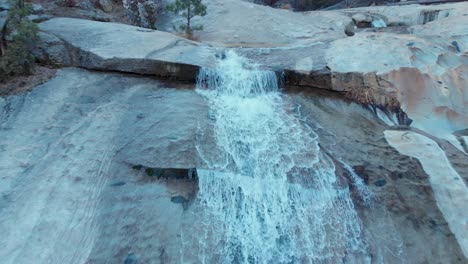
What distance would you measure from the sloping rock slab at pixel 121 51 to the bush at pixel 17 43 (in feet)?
1.43

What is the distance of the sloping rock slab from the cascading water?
1.33 metres

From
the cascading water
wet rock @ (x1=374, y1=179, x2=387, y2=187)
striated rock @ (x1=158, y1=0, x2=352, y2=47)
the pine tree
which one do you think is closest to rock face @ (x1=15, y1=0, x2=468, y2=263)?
wet rock @ (x1=374, y1=179, x2=387, y2=187)

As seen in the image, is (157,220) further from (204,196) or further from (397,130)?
(397,130)

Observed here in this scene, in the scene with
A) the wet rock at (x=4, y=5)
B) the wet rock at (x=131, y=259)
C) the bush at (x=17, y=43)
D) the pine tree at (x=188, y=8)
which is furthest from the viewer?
the pine tree at (x=188, y=8)

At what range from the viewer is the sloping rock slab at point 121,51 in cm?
624

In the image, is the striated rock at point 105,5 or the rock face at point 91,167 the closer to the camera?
the rock face at point 91,167

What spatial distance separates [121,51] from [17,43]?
5.06ft

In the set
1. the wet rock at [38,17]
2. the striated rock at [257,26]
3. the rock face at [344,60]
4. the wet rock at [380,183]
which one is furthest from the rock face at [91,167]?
the striated rock at [257,26]

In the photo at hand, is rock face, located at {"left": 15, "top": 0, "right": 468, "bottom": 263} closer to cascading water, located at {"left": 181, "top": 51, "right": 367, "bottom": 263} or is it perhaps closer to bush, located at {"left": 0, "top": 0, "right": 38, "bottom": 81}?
cascading water, located at {"left": 181, "top": 51, "right": 367, "bottom": 263}

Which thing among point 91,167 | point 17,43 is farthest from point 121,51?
point 91,167

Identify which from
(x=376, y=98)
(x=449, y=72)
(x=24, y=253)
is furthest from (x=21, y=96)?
(x=449, y=72)

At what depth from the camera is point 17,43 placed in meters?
A: 5.79

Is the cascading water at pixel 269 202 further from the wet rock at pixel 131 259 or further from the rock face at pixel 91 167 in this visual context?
the wet rock at pixel 131 259

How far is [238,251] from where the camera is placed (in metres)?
3.85
